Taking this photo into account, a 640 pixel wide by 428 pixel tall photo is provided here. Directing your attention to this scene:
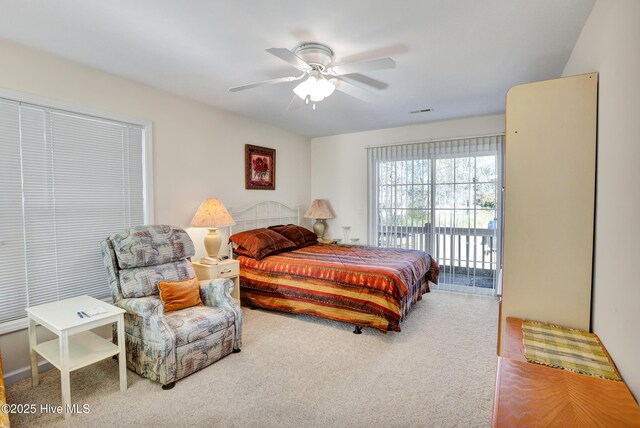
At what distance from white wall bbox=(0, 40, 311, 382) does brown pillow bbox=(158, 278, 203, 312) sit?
95 centimetres

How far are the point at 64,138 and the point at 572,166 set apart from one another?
12.2 feet

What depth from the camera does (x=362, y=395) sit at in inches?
88.5

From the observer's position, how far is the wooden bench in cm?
109

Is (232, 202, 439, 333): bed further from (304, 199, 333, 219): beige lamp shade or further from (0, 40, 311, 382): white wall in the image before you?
(304, 199, 333, 219): beige lamp shade

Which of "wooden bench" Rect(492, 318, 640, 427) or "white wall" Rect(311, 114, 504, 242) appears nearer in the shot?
"wooden bench" Rect(492, 318, 640, 427)

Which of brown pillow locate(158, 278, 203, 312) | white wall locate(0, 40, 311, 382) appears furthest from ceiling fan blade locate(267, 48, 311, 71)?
brown pillow locate(158, 278, 203, 312)

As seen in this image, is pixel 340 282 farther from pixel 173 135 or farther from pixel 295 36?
pixel 173 135

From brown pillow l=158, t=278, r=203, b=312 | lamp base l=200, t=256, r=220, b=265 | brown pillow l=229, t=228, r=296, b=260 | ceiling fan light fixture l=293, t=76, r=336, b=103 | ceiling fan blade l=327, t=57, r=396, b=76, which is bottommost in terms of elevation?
brown pillow l=158, t=278, r=203, b=312

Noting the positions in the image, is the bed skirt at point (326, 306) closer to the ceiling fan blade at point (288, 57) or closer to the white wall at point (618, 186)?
the white wall at point (618, 186)

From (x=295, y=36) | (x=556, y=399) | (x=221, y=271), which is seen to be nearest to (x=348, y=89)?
(x=295, y=36)

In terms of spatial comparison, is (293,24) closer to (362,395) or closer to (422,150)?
(362,395)

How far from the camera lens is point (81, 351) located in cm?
227

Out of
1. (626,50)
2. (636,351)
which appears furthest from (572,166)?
(636,351)

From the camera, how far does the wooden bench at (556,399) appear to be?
109cm
